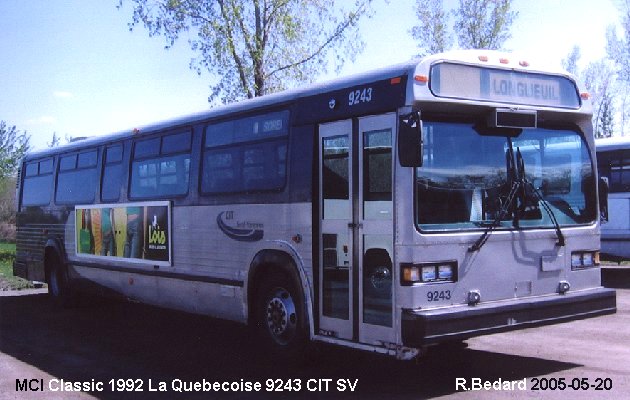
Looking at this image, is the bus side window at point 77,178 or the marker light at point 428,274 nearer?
the marker light at point 428,274

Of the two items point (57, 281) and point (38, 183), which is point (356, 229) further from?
point (38, 183)

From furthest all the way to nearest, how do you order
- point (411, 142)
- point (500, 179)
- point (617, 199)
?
1. point (617, 199)
2. point (500, 179)
3. point (411, 142)

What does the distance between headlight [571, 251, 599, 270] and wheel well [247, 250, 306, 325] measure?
2.89 metres

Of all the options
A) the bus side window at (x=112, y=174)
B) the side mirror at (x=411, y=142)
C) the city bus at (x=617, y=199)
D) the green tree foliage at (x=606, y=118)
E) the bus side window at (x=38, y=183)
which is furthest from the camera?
the green tree foliage at (x=606, y=118)

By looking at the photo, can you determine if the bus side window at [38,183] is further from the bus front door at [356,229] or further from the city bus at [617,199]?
the city bus at [617,199]

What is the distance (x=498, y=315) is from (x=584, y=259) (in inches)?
63.2

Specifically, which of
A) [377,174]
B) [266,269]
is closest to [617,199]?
[266,269]

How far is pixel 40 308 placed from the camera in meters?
14.4

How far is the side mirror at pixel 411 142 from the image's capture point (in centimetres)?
638

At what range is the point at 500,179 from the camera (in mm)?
7184

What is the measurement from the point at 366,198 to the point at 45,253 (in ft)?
32.6

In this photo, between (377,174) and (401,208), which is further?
(377,174)

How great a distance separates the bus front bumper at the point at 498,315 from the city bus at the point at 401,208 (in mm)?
15

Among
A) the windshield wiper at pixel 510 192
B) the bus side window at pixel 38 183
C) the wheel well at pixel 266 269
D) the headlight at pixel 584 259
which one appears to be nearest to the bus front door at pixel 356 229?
the wheel well at pixel 266 269
